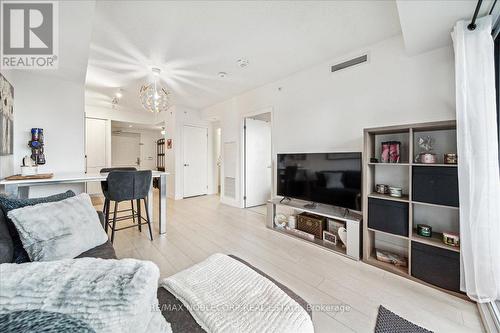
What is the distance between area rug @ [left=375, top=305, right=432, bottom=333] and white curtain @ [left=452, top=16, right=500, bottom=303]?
57cm

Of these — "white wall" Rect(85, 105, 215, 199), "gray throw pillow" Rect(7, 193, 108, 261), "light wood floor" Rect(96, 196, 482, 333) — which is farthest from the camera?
"white wall" Rect(85, 105, 215, 199)

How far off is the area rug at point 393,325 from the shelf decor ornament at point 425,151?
130 cm

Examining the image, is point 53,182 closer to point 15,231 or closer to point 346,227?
point 15,231

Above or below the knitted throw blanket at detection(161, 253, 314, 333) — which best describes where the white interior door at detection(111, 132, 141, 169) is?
above

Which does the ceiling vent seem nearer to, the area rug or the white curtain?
the white curtain

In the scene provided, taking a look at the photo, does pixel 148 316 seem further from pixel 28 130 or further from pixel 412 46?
pixel 28 130

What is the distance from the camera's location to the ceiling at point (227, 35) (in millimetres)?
1790

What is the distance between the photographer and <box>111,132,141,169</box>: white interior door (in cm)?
683

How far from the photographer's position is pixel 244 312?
759mm

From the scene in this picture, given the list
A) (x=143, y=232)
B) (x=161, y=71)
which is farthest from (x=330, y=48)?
(x=143, y=232)

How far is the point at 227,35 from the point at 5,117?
255 centimetres

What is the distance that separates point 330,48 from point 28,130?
13.8 ft

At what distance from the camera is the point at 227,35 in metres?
2.17

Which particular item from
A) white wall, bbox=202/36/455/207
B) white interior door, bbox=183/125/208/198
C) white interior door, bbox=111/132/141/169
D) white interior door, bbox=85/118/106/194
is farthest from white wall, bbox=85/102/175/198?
white wall, bbox=202/36/455/207
